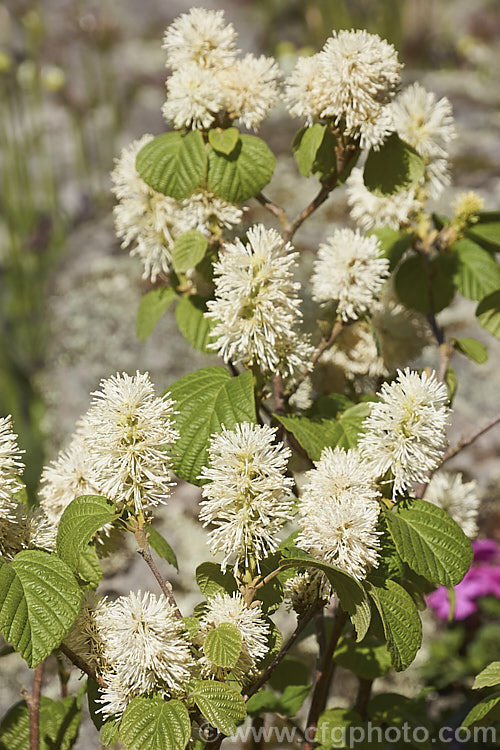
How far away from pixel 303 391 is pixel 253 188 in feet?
0.94

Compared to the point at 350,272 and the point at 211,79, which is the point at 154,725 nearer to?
the point at 350,272

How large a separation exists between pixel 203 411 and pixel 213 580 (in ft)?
0.51

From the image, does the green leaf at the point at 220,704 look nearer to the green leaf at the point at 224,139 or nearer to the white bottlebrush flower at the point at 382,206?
the green leaf at the point at 224,139

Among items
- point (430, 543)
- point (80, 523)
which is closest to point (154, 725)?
point (80, 523)

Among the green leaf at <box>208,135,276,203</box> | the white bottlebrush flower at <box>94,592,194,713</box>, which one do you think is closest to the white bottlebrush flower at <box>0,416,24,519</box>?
the white bottlebrush flower at <box>94,592,194,713</box>

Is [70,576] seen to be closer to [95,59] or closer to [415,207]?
[415,207]

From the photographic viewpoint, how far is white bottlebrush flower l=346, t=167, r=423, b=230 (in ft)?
3.08

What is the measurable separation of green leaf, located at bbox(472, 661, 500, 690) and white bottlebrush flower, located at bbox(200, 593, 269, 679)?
0.68ft

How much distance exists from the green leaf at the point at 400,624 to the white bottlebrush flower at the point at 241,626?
0.09m

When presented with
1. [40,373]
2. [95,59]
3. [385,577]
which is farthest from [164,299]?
[95,59]

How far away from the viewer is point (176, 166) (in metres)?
0.77

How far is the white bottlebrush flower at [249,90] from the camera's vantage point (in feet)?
2.55

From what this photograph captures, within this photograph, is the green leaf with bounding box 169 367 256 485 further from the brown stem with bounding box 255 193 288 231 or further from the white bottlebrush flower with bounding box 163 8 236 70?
the white bottlebrush flower with bounding box 163 8 236 70

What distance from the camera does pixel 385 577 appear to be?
0.66 metres
